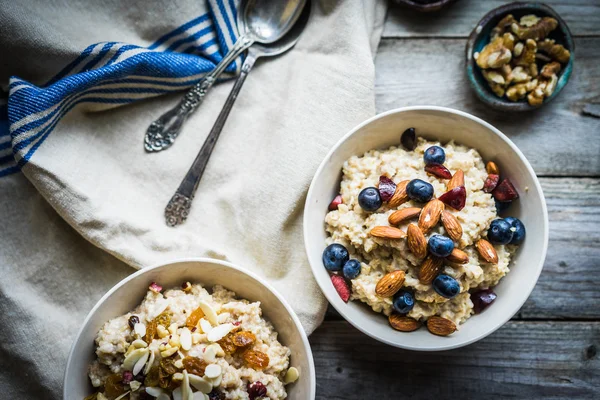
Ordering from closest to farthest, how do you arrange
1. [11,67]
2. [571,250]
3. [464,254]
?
[464,254], [11,67], [571,250]

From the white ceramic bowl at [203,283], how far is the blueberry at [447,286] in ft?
1.37

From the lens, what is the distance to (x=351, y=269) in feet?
5.15

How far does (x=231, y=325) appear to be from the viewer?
4.97ft

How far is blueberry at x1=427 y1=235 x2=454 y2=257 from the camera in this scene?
143cm

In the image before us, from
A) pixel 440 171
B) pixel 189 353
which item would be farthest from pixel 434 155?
pixel 189 353

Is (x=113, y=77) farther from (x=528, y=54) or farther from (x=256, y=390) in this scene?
(x=528, y=54)

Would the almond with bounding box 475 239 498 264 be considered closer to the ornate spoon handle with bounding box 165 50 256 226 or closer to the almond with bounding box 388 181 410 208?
the almond with bounding box 388 181 410 208

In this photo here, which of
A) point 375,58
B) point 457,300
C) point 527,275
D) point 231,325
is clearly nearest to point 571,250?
point 527,275

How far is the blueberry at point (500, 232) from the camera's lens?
1.54 m

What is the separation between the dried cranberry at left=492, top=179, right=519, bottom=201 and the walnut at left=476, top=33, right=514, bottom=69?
1.45 ft

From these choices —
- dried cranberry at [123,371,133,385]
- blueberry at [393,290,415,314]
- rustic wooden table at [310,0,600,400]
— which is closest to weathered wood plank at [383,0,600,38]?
rustic wooden table at [310,0,600,400]

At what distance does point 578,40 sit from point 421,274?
3.82 feet

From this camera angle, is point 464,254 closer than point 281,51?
Yes

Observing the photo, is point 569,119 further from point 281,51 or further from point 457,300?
point 281,51
